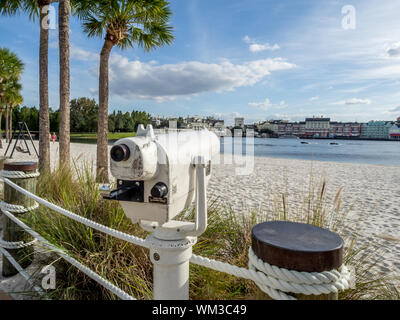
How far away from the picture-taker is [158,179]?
3.84 ft

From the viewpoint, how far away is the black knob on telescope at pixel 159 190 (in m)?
1.14

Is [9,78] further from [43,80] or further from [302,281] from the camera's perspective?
[302,281]

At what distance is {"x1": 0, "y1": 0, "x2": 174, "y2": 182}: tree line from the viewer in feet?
22.2

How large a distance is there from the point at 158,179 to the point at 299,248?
1.98ft

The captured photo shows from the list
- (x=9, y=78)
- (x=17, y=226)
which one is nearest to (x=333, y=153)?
(x=9, y=78)

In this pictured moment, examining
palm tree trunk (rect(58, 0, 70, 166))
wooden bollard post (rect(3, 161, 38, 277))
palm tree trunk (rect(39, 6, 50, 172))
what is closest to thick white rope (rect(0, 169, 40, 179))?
wooden bollard post (rect(3, 161, 38, 277))

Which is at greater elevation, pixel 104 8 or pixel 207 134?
pixel 104 8

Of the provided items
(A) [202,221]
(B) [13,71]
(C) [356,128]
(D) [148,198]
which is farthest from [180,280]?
(C) [356,128]

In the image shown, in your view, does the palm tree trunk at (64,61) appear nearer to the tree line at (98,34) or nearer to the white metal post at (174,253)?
the tree line at (98,34)
